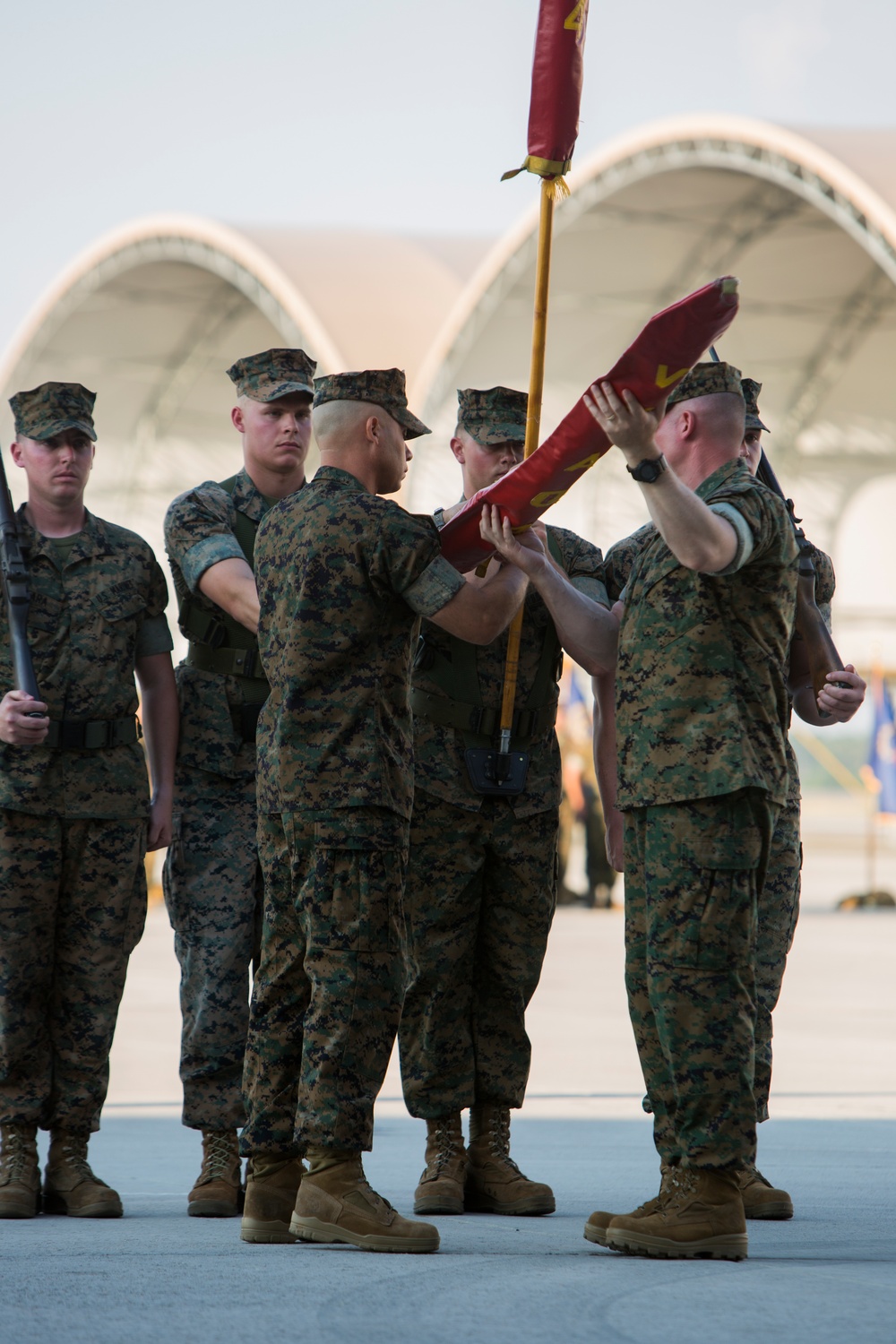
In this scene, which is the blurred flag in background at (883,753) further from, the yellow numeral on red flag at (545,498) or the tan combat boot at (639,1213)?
the tan combat boot at (639,1213)

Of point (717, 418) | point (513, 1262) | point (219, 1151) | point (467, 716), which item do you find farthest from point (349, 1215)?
point (717, 418)

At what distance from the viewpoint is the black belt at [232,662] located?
4.39m

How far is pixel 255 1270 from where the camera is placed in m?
3.05

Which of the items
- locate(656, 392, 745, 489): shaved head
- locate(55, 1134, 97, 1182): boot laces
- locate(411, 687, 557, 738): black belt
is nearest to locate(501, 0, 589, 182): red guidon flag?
locate(656, 392, 745, 489): shaved head

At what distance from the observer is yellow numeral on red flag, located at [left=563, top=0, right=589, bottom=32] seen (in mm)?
3955

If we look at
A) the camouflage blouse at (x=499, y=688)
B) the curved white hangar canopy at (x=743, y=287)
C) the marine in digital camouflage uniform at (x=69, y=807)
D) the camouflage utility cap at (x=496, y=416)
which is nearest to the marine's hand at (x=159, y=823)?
the marine in digital camouflage uniform at (x=69, y=807)

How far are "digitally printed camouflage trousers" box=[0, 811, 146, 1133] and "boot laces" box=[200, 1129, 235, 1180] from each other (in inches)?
11.6

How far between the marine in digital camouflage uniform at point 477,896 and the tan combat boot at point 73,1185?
30.0 inches

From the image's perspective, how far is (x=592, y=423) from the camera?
3479mm

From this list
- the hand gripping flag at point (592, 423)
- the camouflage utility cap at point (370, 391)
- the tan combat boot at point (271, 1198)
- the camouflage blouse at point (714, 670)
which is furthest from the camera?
the camouflage utility cap at point (370, 391)

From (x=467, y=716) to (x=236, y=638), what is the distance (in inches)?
25.7

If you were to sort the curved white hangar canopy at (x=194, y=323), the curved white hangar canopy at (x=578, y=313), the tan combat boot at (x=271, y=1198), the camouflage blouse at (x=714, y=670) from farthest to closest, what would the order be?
the curved white hangar canopy at (x=194, y=323) → the curved white hangar canopy at (x=578, y=313) → the tan combat boot at (x=271, y=1198) → the camouflage blouse at (x=714, y=670)

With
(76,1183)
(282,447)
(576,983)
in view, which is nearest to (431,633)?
(282,447)

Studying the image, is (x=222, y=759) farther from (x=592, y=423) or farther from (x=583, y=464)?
(x=592, y=423)
